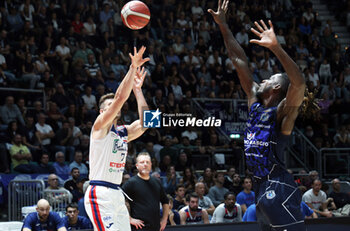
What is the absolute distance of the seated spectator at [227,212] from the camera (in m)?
9.48

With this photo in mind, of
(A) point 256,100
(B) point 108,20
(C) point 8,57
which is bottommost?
(A) point 256,100

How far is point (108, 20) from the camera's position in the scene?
14297 mm

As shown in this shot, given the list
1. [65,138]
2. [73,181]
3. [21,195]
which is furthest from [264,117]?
[65,138]

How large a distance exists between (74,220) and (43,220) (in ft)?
1.95

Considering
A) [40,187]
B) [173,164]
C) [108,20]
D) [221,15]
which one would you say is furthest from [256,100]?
[108,20]

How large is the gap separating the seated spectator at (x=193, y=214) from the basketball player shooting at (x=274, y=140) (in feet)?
16.0

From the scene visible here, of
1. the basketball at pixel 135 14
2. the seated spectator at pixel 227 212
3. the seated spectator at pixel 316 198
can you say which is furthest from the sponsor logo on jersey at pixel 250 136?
the seated spectator at pixel 316 198

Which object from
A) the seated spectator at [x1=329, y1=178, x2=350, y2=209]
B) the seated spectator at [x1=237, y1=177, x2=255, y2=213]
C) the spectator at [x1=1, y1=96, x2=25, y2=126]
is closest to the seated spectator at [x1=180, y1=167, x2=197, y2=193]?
the seated spectator at [x1=237, y1=177, x2=255, y2=213]

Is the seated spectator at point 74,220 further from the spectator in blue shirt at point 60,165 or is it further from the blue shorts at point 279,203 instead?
the blue shorts at point 279,203

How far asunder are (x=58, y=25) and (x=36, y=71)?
63.4 inches

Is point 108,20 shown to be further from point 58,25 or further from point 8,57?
point 8,57

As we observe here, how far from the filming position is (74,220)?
8.58 m

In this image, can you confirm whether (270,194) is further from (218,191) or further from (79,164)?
(79,164)

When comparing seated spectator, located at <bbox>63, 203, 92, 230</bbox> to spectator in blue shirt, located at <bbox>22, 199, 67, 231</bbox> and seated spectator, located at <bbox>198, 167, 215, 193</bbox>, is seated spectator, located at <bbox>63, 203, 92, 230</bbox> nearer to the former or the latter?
spectator in blue shirt, located at <bbox>22, 199, 67, 231</bbox>
